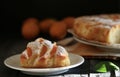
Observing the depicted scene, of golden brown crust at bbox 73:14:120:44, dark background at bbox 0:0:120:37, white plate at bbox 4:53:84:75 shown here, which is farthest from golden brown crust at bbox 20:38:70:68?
dark background at bbox 0:0:120:37

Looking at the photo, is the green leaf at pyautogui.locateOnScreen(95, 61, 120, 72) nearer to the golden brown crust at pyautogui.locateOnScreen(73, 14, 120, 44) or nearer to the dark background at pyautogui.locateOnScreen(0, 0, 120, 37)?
the golden brown crust at pyautogui.locateOnScreen(73, 14, 120, 44)

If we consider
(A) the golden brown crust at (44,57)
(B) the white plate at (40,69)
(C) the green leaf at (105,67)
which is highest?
(A) the golden brown crust at (44,57)

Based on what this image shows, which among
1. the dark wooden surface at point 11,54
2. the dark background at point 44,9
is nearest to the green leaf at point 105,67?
the dark wooden surface at point 11,54

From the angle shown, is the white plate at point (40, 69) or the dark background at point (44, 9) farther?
the dark background at point (44, 9)

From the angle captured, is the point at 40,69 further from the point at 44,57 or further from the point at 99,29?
the point at 99,29

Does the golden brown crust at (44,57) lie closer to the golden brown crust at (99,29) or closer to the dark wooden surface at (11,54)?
the dark wooden surface at (11,54)

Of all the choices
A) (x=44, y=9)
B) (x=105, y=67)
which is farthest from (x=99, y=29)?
(x=44, y=9)
